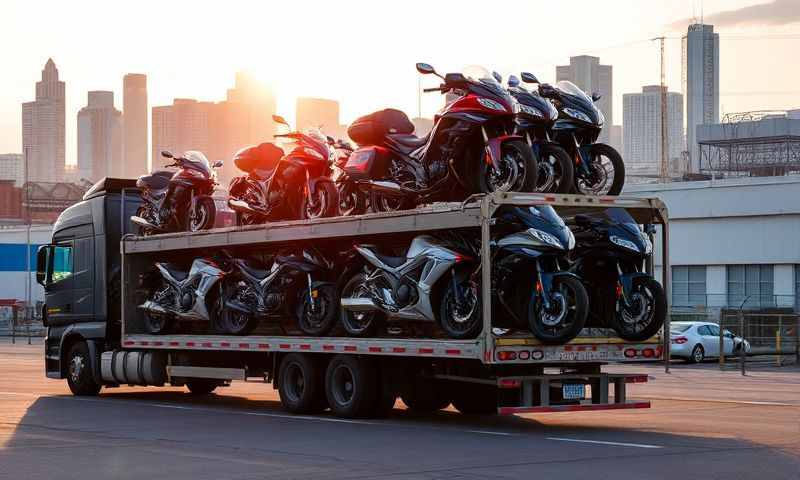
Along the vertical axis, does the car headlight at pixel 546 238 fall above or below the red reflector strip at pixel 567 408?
above

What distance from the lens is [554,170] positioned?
1664cm

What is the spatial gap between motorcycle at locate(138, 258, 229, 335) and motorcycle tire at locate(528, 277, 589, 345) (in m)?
6.56

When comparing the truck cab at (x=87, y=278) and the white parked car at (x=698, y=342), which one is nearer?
the truck cab at (x=87, y=278)

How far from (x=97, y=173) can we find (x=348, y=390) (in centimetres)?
18446

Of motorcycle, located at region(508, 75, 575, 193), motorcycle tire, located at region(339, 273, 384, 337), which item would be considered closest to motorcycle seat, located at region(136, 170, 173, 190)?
motorcycle tire, located at region(339, 273, 384, 337)

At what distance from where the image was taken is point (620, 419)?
58.4ft

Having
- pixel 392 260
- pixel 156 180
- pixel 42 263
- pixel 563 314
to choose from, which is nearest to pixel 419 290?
pixel 392 260

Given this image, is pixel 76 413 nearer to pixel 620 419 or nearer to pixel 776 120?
pixel 620 419

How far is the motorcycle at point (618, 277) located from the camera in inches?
639

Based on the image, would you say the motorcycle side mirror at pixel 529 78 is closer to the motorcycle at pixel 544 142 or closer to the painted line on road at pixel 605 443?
the motorcycle at pixel 544 142

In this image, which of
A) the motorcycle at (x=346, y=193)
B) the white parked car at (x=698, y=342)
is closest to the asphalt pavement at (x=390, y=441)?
the motorcycle at (x=346, y=193)

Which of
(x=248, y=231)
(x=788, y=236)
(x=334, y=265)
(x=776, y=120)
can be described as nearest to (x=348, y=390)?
(x=334, y=265)

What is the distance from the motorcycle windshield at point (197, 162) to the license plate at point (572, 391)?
27.4ft

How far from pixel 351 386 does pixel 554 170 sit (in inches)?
146
